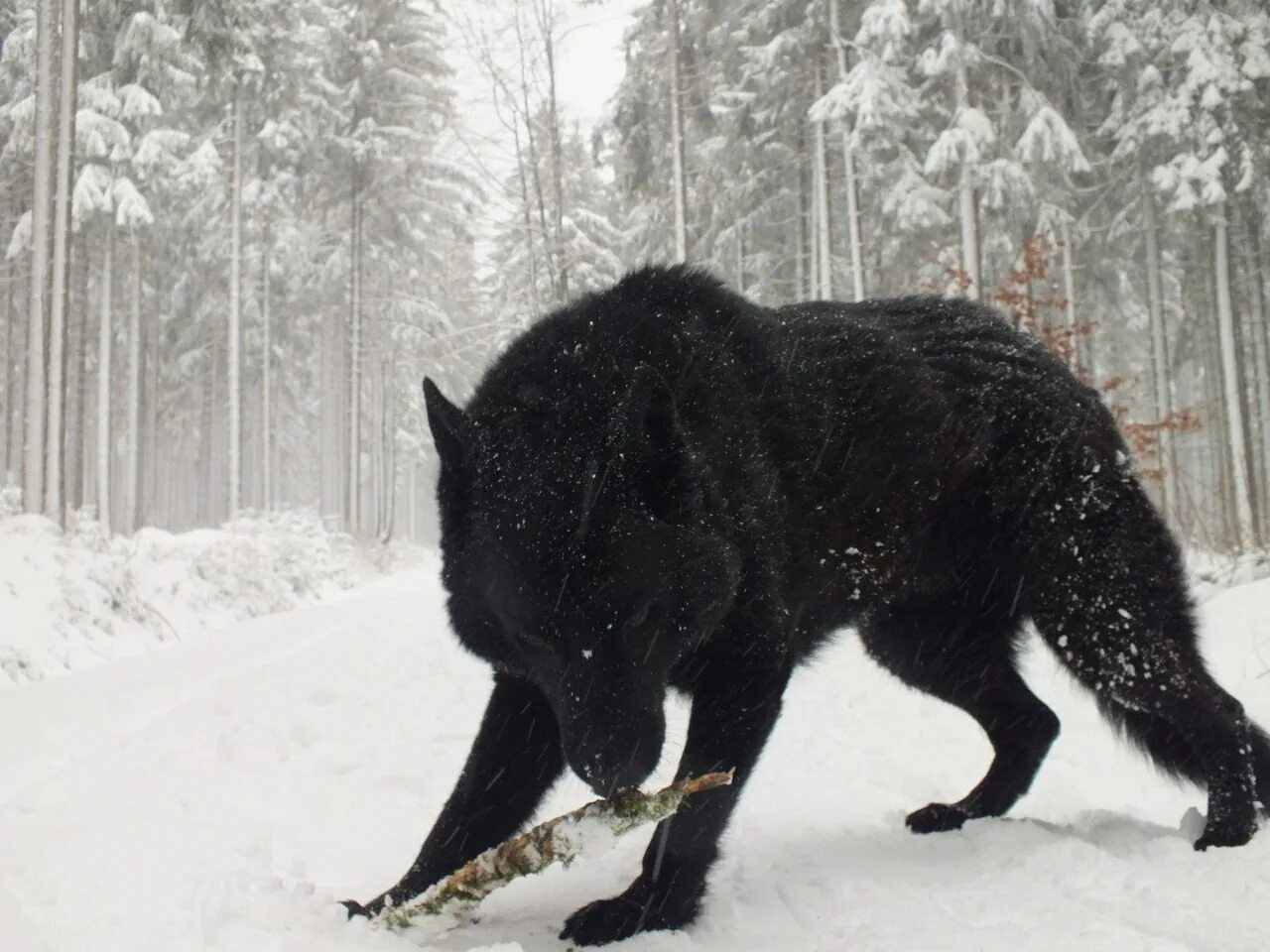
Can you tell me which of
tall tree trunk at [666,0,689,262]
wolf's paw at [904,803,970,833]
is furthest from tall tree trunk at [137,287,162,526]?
wolf's paw at [904,803,970,833]

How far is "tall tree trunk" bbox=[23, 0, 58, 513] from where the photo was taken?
38.1ft

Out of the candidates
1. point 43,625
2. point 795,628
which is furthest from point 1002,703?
point 43,625

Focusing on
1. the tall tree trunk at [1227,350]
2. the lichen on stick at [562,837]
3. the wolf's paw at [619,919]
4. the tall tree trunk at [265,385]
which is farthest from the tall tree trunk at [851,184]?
the tall tree trunk at [265,385]

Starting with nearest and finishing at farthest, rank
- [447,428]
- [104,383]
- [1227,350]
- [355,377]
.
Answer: [447,428]
[1227,350]
[104,383]
[355,377]

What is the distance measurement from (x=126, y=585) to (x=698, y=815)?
9.67 meters

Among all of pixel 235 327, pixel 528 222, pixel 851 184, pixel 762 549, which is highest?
pixel 851 184

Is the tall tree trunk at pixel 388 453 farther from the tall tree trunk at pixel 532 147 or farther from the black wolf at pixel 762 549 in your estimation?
the black wolf at pixel 762 549

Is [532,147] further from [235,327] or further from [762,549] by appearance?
[762,549]

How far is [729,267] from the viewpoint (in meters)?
22.6

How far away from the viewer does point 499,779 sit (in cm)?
288

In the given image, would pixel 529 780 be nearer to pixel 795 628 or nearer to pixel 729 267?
pixel 795 628

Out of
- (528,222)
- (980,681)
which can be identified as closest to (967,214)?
(528,222)

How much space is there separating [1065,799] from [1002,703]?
75cm

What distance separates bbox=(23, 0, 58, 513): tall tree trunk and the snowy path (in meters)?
6.53
